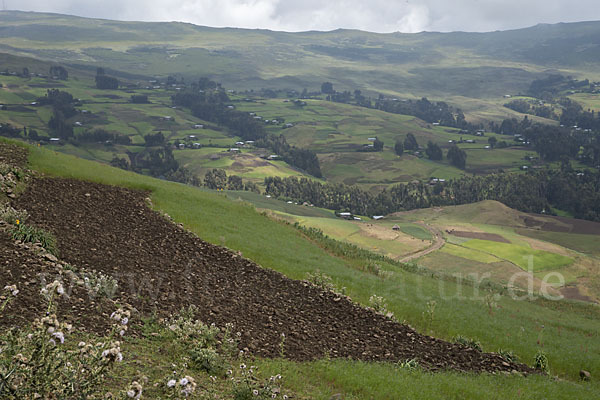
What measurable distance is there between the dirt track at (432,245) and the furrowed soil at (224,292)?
49.5m

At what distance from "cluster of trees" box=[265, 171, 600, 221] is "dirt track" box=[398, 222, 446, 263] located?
39586 mm

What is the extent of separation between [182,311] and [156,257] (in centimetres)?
620

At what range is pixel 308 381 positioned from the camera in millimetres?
13312

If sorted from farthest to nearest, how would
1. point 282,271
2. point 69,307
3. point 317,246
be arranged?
point 317,246 → point 282,271 → point 69,307

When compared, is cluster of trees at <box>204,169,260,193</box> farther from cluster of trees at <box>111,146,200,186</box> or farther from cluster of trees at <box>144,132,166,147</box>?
cluster of trees at <box>144,132,166,147</box>

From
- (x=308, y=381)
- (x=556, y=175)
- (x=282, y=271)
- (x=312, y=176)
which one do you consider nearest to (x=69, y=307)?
(x=308, y=381)

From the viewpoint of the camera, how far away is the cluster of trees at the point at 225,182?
478ft

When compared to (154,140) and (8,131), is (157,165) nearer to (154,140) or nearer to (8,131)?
(154,140)

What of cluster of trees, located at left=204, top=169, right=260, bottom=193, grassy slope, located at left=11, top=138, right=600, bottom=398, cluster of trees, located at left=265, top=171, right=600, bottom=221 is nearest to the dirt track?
grassy slope, located at left=11, top=138, right=600, bottom=398

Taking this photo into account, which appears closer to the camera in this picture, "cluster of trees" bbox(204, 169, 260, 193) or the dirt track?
the dirt track

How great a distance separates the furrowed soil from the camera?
16.1 metres

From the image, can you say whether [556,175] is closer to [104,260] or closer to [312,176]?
[312,176]

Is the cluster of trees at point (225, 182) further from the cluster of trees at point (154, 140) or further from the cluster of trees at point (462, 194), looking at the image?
the cluster of trees at point (154, 140)

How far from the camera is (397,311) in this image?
2289 cm
